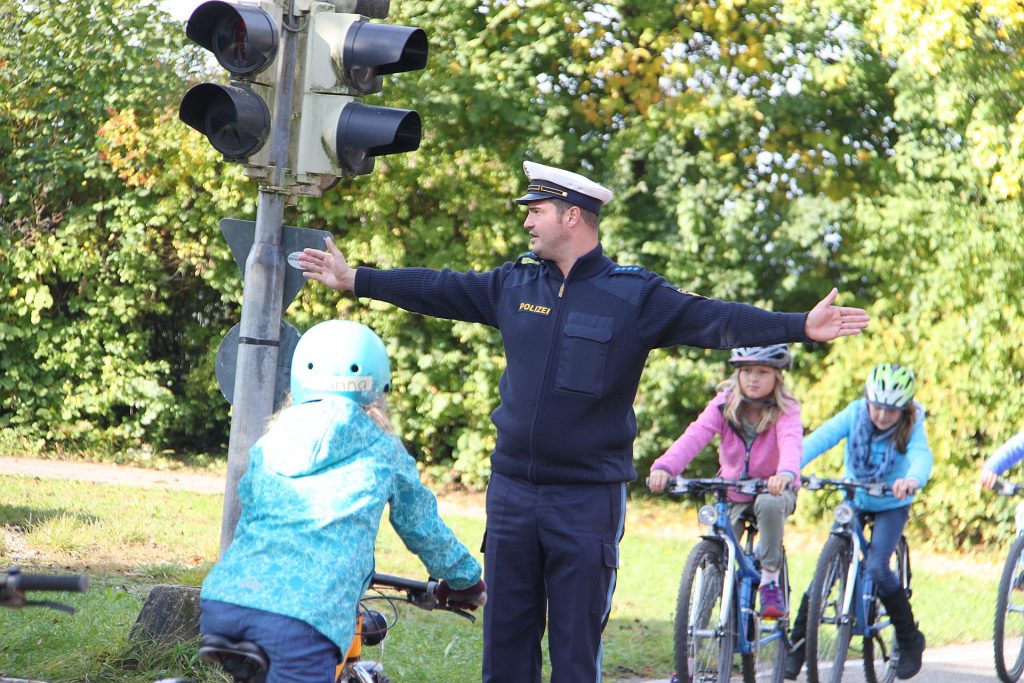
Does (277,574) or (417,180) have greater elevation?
(417,180)

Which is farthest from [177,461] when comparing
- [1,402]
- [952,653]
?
[952,653]

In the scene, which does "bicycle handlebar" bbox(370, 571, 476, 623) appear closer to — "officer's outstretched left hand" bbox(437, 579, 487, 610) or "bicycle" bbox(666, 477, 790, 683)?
"officer's outstretched left hand" bbox(437, 579, 487, 610)

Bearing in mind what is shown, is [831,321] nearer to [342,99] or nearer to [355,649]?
[355,649]

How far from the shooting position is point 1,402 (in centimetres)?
1448

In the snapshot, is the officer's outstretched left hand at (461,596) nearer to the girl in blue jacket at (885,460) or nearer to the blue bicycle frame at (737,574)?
the blue bicycle frame at (737,574)

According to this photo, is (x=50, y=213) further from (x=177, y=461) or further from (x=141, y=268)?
(x=177, y=461)

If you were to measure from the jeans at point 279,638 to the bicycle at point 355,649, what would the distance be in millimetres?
24

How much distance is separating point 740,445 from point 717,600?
101cm

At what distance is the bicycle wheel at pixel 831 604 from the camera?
23.8 feet

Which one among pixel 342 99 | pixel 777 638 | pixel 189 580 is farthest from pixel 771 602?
pixel 342 99

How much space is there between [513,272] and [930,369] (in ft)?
33.6

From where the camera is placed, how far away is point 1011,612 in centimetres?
823

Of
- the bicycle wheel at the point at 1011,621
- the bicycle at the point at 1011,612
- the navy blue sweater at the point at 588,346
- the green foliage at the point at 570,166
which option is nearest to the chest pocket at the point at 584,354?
the navy blue sweater at the point at 588,346

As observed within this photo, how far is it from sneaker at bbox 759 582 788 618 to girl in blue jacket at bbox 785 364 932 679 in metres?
0.65
